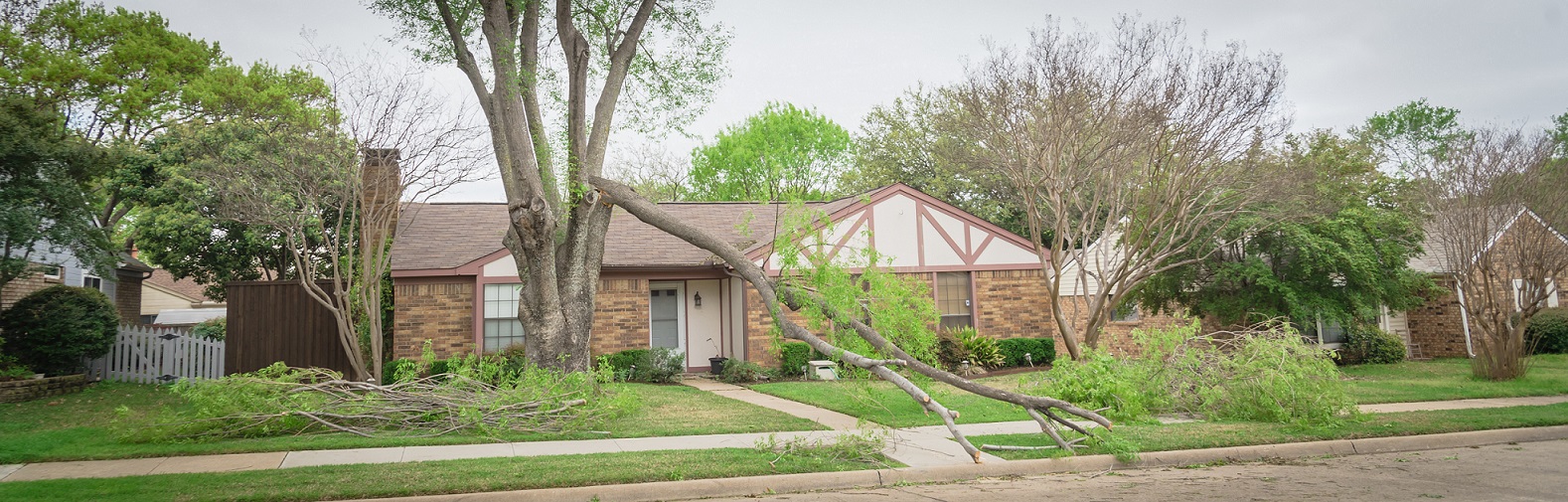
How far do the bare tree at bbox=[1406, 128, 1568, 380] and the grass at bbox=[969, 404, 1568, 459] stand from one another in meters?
3.97

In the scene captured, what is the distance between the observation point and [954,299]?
18.6m

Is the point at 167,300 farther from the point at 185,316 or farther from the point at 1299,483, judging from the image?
the point at 1299,483

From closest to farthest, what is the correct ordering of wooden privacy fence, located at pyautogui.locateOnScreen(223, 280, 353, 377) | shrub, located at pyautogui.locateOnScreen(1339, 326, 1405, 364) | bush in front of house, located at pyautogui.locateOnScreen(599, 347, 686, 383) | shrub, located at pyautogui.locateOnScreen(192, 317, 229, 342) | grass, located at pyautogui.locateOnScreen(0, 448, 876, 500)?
grass, located at pyautogui.locateOnScreen(0, 448, 876, 500) < bush in front of house, located at pyautogui.locateOnScreen(599, 347, 686, 383) < wooden privacy fence, located at pyautogui.locateOnScreen(223, 280, 353, 377) < shrub, located at pyautogui.locateOnScreen(1339, 326, 1405, 364) < shrub, located at pyautogui.locateOnScreen(192, 317, 229, 342)

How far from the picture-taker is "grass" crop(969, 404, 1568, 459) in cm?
841

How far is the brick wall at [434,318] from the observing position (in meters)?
16.3

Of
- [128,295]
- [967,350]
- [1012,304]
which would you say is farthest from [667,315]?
[128,295]

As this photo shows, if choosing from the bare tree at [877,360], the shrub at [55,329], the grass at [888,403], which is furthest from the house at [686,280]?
the bare tree at [877,360]

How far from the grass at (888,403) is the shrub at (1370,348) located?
1101 cm

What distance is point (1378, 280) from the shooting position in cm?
1576

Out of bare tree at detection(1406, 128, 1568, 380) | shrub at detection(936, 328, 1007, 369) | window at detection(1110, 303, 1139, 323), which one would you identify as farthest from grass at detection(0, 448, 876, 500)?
window at detection(1110, 303, 1139, 323)

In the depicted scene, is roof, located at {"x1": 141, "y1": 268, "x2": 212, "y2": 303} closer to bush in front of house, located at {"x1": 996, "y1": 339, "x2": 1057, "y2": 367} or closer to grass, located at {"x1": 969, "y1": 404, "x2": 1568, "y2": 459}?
bush in front of house, located at {"x1": 996, "y1": 339, "x2": 1057, "y2": 367}

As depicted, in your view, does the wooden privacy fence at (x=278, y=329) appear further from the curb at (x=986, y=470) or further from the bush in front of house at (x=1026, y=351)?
the bush in front of house at (x=1026, y=351)

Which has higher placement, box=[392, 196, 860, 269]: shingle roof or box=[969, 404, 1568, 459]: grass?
box=[392, 196, 860, 269]: shingle roof

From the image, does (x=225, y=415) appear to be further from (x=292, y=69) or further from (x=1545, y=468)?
(x=292, y=69)
